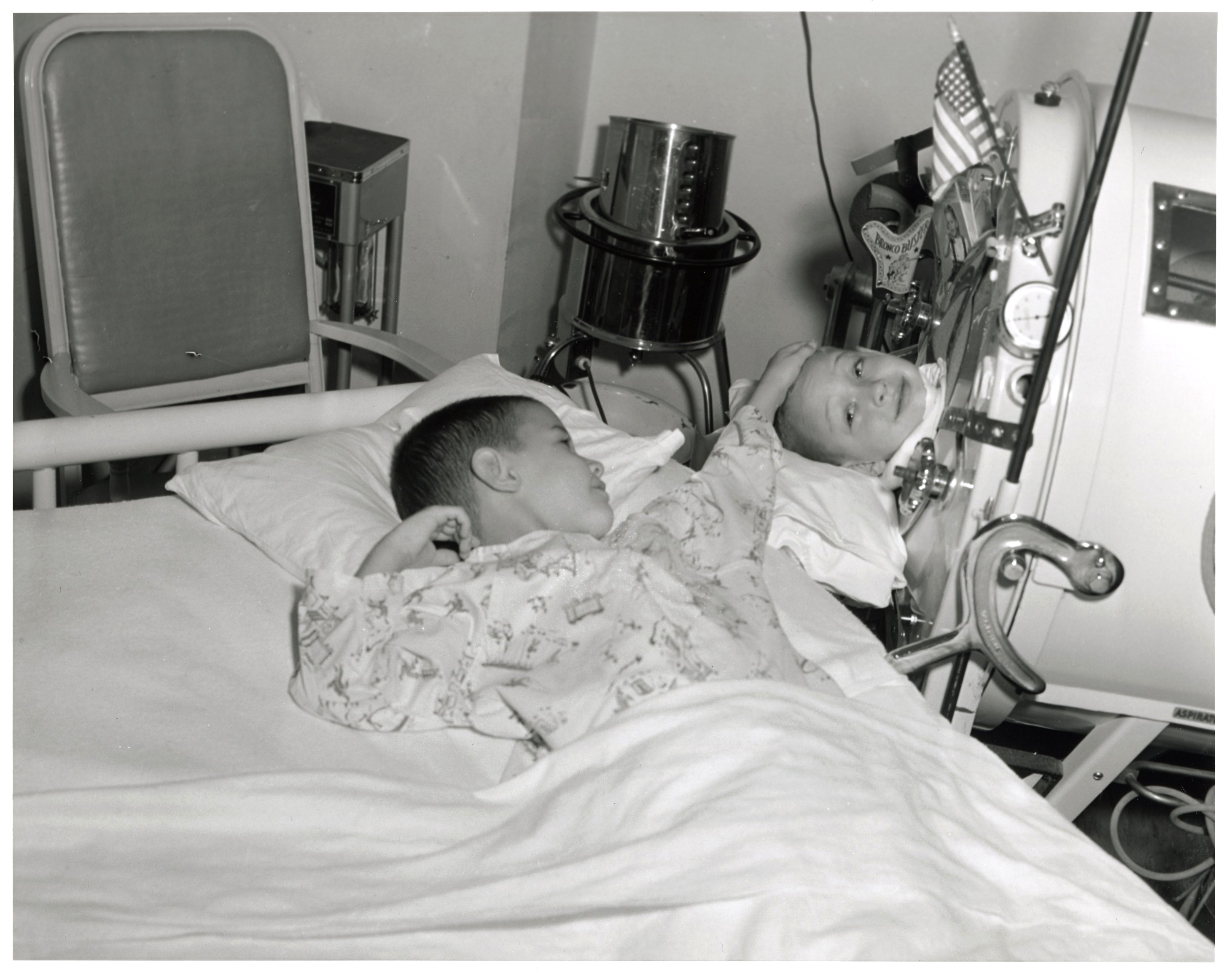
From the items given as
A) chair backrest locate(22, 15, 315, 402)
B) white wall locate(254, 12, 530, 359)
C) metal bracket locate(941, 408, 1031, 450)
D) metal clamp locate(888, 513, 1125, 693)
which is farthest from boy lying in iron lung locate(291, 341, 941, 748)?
white wall locate(254, 12, 530, 359)

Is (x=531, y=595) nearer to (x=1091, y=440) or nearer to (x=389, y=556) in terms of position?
(x=389, y=556)

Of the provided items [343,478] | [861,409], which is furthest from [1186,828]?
[343,478]

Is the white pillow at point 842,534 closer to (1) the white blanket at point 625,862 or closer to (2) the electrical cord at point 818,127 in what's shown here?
(1) the white blanket at point 625,862

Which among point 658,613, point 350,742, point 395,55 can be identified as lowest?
point 350,742

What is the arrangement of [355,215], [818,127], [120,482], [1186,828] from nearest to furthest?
[1186,828], [120,482], [355,215], [818,127]

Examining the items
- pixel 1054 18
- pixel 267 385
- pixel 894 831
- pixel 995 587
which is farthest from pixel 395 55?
pixel 894 831

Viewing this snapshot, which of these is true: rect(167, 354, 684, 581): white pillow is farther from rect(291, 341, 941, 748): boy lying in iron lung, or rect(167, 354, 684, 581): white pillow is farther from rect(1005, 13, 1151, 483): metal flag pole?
rect(1005, 13, 1151, 483): metal flag pole

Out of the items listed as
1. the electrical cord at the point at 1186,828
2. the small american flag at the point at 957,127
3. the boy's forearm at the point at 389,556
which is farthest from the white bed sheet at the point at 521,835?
the small american flag at the point at 957,127

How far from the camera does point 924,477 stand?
3.91 ft

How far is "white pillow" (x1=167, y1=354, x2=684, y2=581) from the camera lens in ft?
4.14

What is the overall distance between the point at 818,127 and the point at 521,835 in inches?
68.4

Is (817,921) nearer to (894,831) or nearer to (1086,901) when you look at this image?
(894,831)

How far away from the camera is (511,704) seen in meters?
1.07
